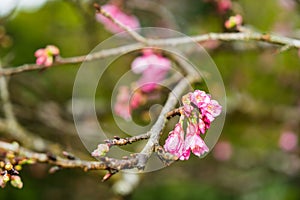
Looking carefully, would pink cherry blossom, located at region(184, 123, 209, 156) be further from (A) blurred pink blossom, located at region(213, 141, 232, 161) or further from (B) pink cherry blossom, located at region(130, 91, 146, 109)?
(A) blurred pink blossom, located at region(213, 141, 232, 161)

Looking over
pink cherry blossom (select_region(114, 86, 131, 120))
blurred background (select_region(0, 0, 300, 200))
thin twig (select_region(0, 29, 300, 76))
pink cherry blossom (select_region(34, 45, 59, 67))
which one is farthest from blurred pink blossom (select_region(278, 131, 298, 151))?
pink cherry blossom (select_region(34, 45, 59, 67))

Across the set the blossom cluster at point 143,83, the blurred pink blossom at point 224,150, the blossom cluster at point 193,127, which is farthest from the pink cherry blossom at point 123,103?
the blurred pink blossom at point 224,150

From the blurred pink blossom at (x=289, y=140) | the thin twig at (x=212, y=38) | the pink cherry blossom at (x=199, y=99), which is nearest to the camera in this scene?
the pink cherry blossom at (x=199, y=99)

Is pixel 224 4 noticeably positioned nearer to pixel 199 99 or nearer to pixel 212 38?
pixel 212 38

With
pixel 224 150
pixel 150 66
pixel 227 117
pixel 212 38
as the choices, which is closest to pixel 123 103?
pixel 150 66

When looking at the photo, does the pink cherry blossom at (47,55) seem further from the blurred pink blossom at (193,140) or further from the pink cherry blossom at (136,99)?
the blurred pink blossom at (193,140)

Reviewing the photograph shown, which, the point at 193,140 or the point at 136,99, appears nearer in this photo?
the point at 193,140

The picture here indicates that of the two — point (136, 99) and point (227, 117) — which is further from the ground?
point (227, 117)
